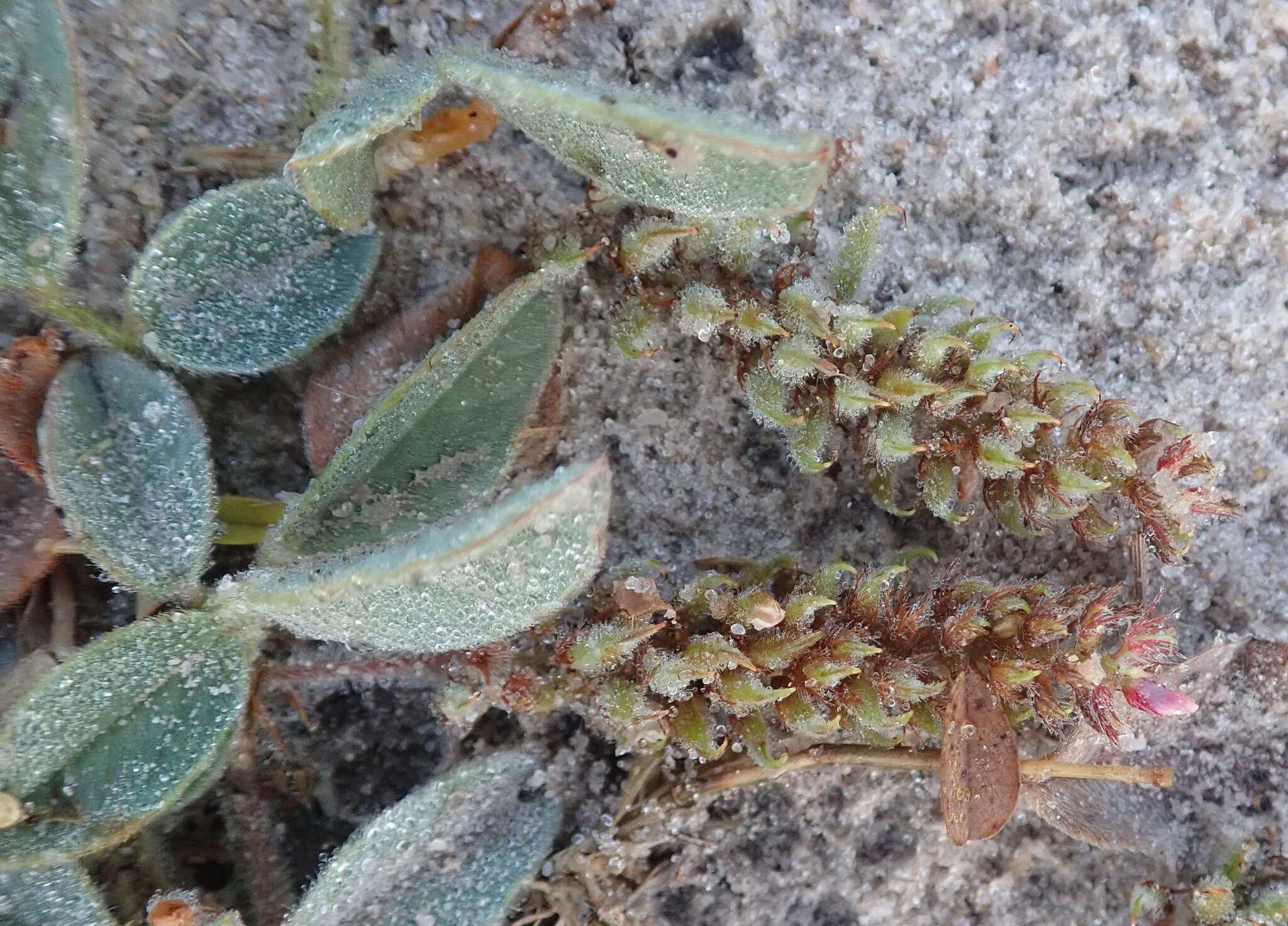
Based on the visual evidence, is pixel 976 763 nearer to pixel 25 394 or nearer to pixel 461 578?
pixel 461 578

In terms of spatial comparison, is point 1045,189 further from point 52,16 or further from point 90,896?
point 90,896

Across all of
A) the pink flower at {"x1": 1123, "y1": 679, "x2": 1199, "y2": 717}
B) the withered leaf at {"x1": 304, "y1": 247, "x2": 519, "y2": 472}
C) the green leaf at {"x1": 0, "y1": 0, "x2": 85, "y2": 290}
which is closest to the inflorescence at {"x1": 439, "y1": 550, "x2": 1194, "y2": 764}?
the pink flower at {"x1": 1123, "y1": 679, "x2": 1199, "y2": 717}

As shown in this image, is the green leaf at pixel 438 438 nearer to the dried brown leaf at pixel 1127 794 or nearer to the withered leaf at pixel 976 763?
the withered leaf at pixel 976 763

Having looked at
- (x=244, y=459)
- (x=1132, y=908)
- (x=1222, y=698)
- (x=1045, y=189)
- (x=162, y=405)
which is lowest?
(x=1132, y=908)

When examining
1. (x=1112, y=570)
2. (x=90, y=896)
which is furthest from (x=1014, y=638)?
(x=90, y=896)

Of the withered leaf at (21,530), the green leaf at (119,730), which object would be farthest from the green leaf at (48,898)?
the withered leaf at (21,530)
